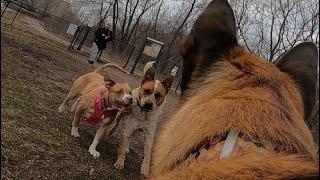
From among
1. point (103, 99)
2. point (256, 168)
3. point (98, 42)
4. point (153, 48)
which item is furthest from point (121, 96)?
point (153, 48)

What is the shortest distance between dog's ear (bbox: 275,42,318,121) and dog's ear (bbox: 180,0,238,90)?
285 millimetres

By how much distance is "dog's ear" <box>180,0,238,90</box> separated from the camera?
5.74 feet

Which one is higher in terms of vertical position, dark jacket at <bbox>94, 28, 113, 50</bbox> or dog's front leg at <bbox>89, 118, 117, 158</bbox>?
dark jacket at <bbox>94, 28, 113, 50</bbox>

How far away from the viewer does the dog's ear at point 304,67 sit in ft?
6.23

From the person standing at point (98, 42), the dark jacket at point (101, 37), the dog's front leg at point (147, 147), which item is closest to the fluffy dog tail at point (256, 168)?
the dog's front leg at point (147, 147)

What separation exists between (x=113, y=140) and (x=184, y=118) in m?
7.62

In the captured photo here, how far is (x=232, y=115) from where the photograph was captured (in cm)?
147

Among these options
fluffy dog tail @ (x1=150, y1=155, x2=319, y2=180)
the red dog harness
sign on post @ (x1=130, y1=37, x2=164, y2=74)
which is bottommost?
the red dog harness

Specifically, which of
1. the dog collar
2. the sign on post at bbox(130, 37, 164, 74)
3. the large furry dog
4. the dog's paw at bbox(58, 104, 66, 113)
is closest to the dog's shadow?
the dog's paw at bbox(58, 104, 66, 113)

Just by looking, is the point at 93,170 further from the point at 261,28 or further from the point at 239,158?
the point at 261,28

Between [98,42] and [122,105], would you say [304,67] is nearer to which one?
[122,105]

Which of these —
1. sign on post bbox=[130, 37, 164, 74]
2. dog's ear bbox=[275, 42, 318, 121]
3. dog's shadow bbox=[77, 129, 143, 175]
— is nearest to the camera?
dog's ear bbox=[275, 42, 318, 121]

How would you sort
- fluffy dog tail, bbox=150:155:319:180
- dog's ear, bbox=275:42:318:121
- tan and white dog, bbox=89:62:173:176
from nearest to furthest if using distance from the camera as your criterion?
1. fluffy dog tail, bbox=150:155:319:180
2. dog's ear, bbox=275:42:318:121
3. tan and white dog, bbox=89:62:173:176

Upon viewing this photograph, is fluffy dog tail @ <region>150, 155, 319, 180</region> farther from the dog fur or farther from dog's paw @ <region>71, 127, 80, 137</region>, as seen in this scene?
dog's paw @ <region>71, 127, 80, 137</region>
